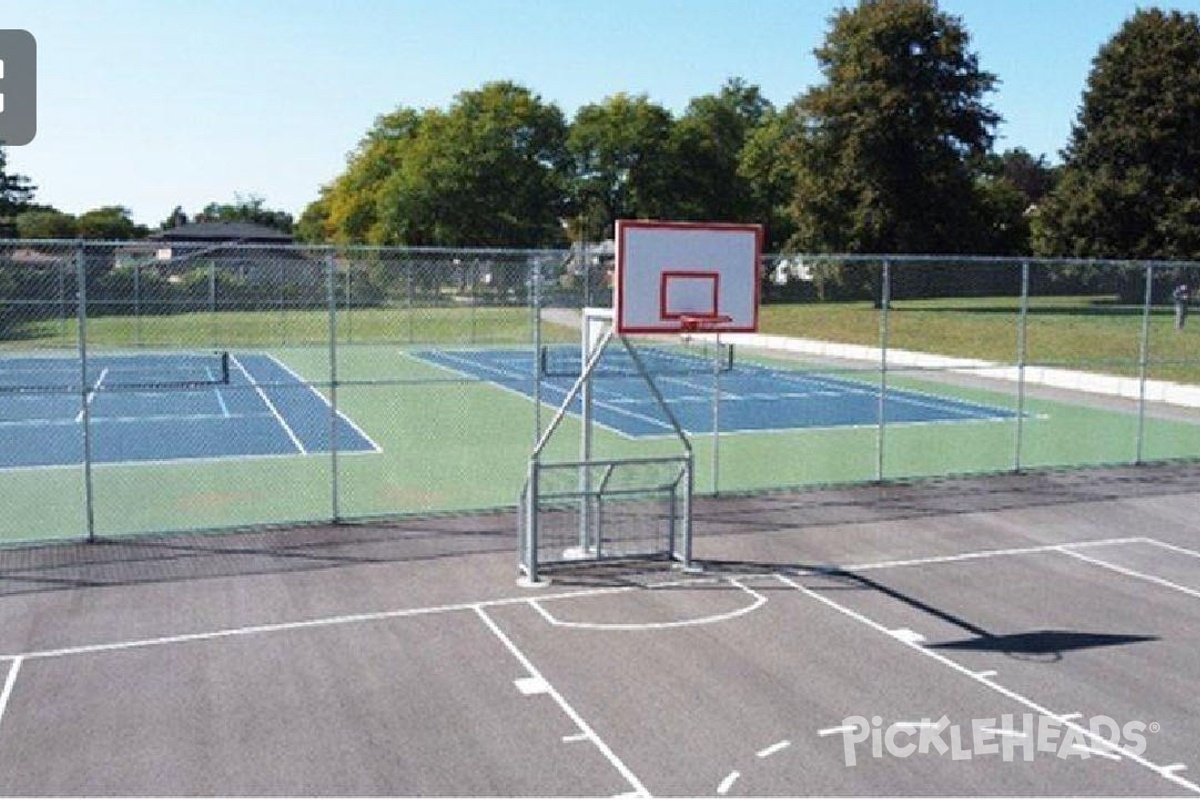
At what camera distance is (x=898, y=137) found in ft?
170

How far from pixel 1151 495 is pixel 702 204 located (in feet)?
182

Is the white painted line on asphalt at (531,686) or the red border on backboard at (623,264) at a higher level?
the red border on backboard at (623,264)

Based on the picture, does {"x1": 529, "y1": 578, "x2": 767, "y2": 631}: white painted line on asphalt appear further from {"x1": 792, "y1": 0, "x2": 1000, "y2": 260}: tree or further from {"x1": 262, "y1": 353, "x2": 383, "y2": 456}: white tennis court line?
{"x1": 792, "y1": 0, "x2": 1000, "y2": 260}: tree

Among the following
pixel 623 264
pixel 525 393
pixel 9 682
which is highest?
pixel 623 264

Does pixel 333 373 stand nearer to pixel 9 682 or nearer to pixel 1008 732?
pixel 9 682

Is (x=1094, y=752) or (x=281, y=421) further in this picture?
(x=281, y=421)

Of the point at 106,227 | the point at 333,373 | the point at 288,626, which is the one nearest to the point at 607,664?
the point at 288,626

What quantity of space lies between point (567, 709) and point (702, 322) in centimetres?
500

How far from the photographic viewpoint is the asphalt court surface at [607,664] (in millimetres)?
7457

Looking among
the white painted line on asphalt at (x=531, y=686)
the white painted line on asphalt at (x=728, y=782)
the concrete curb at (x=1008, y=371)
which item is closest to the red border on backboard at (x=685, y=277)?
the white painted line on asphalt at (x=531, y=686)

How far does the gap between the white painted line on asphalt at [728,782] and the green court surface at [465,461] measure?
7.49 meters

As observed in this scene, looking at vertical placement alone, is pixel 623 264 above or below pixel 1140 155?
below

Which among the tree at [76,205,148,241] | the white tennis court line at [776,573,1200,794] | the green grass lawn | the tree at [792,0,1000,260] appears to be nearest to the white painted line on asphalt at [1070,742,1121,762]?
the white tennis court line at [776,573,1200,794]

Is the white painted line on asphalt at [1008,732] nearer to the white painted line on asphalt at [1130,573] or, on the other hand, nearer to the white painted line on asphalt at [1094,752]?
the white painted line on asphalt at [1094,752]
